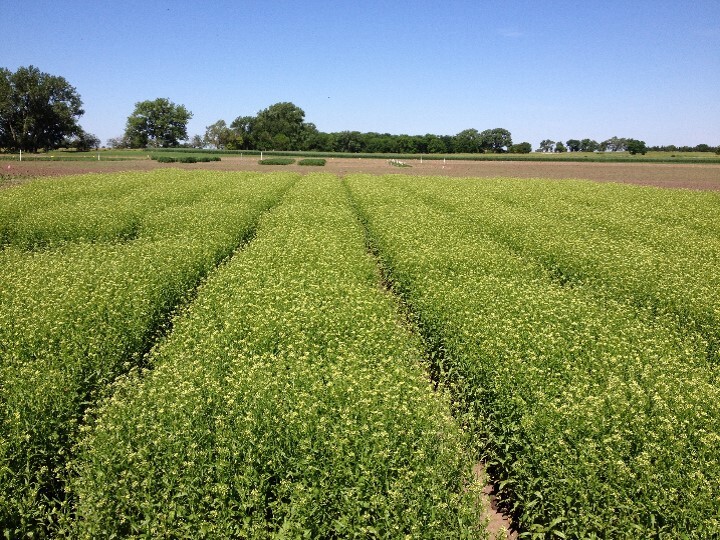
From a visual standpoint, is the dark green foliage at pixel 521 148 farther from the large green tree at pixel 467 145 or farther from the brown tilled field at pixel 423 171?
the brown tilled field at pixel 423 171

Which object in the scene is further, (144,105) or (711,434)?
(144,105)

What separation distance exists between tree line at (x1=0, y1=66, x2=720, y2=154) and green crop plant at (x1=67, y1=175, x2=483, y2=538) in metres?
126

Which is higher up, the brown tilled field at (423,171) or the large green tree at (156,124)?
the large green tree at (156,124)

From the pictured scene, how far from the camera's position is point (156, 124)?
143875 millimetres

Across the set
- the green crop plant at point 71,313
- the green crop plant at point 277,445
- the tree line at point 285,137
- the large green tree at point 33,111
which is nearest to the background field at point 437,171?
the green crop plant at point 71,313

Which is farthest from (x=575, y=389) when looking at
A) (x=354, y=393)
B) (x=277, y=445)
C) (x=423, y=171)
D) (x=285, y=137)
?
(x=285, y=137)

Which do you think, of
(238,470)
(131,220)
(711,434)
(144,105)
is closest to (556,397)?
(711,434)

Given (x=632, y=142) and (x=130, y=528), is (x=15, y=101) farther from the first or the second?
(x=632, y=142)

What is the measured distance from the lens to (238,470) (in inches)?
216

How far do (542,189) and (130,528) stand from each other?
34.5 metres

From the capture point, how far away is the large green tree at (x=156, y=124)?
470ft

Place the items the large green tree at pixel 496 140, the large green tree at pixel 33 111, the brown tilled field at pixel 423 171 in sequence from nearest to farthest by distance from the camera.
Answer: the brown tilled field at pixel 423 171 → the large green tree at pixel 33 111 → the large green tree at pixel 496 140

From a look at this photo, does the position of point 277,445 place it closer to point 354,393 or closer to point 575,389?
point 354,393

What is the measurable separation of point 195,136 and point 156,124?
31.9 meters
